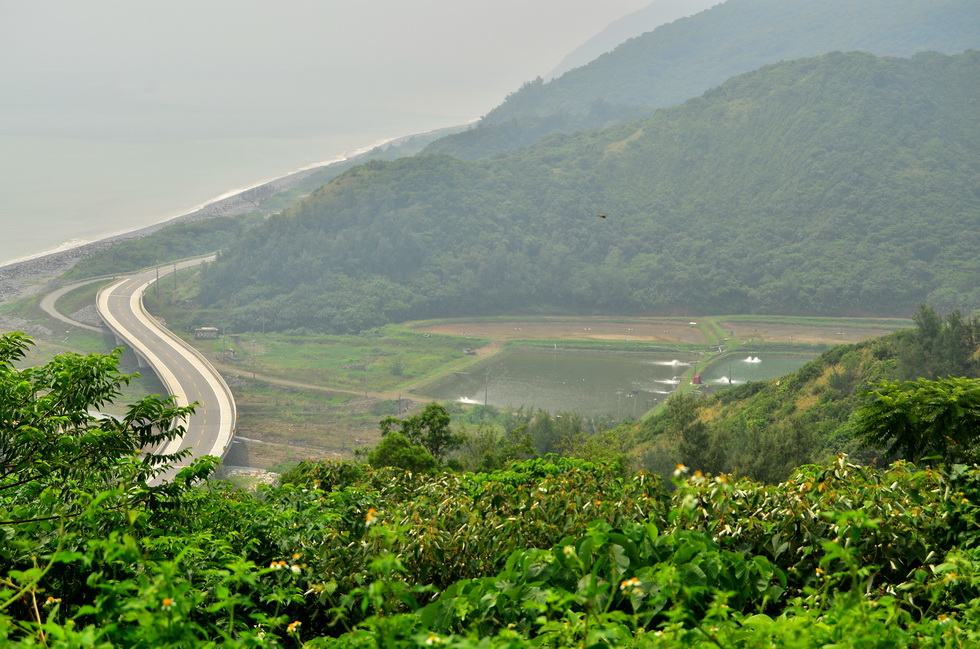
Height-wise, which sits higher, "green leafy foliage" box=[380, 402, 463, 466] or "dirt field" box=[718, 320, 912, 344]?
"green leafy foliage" box=[380, 402, 463, 466]

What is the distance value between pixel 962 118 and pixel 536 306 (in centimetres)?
5424

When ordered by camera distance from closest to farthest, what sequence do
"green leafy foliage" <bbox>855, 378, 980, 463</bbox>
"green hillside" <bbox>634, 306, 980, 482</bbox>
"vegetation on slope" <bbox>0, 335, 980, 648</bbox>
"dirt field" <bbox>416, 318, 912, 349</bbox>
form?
"vegetation on slope" <bbox>0, 335, 980, 648</bbox>, "green leafy foliage" <bbox>855, 378, 980, 463</bbox>, "green hillside" <bbox>634, 306, 980, 482</bbox>, "dirt field" <bbox>416, 318, 912, 349</bbox>

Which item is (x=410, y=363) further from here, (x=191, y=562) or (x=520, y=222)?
(x=191, y=562)

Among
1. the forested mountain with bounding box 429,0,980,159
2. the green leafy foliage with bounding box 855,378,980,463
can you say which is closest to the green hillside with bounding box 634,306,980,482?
the green leafy foliage with bounding box 855,378,980,463

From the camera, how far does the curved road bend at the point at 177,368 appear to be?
34.2 meters

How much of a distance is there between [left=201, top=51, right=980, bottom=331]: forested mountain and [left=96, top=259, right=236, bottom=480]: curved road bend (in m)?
8.02

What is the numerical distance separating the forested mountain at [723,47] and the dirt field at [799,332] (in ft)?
238

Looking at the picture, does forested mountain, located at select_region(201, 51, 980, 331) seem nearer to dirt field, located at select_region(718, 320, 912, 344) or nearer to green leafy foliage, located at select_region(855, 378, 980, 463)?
dirt field, located at select_region(718, 320, 912, 344)

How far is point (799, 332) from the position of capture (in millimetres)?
61219

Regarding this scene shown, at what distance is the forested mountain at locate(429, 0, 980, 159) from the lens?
144 metres

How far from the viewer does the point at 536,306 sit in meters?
69.5

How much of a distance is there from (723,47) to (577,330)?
422 ft

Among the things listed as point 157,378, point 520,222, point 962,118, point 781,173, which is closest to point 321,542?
point 157,378

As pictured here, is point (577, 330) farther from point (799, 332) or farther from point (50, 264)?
point (50, 264)
